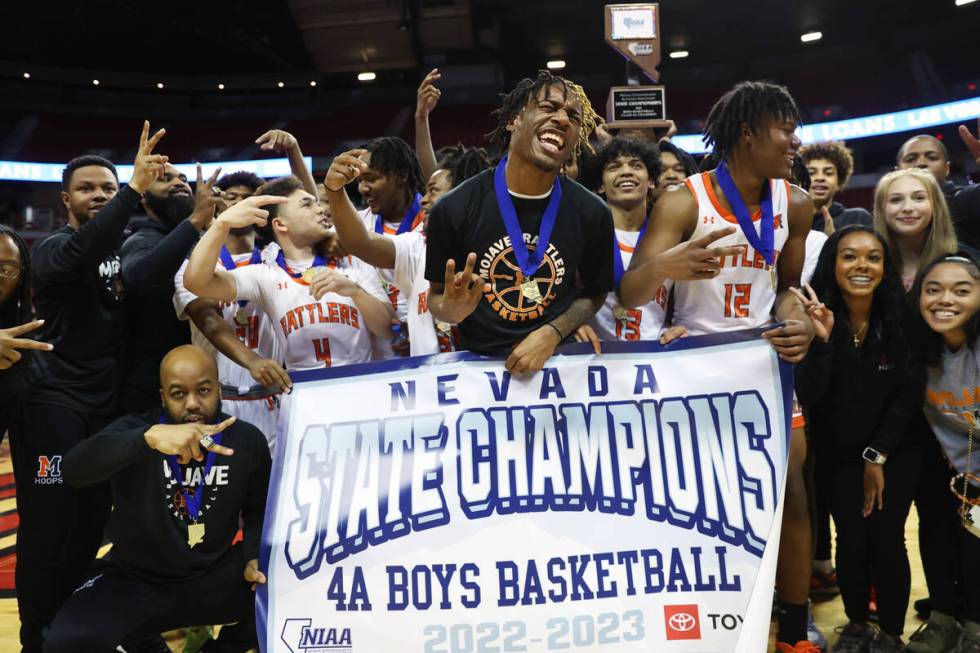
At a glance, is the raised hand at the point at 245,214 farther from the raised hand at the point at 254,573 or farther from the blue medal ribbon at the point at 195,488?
the raised hand at the point at 254,573

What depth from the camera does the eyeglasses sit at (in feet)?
9.68

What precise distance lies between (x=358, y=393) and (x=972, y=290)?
2.34 meters

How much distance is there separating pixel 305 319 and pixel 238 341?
1.00 feet

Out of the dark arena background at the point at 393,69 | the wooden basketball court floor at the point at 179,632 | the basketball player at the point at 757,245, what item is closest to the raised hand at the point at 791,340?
the basketball player at the point at 757,245

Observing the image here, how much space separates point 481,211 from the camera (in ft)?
9.09

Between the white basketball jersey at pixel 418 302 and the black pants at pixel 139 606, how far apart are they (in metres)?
1.04

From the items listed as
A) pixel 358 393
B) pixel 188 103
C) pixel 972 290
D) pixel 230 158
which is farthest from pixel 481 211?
pixel 188 103

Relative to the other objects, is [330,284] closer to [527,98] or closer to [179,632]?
[527,98]

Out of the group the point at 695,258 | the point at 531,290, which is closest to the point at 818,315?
the point at 695,258

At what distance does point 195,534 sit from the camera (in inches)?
111

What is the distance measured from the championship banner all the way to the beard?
141 cm

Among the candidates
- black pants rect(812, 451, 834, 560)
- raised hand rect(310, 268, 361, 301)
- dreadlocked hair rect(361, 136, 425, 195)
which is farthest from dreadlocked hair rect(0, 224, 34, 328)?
black pants rect(812, 451, 834, 560)

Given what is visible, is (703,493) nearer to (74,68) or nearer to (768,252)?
(768,252)

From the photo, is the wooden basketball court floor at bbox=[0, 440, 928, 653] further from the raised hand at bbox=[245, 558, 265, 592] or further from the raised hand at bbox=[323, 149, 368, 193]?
the raised hand at bbox=[323, 149, 368, 193]
